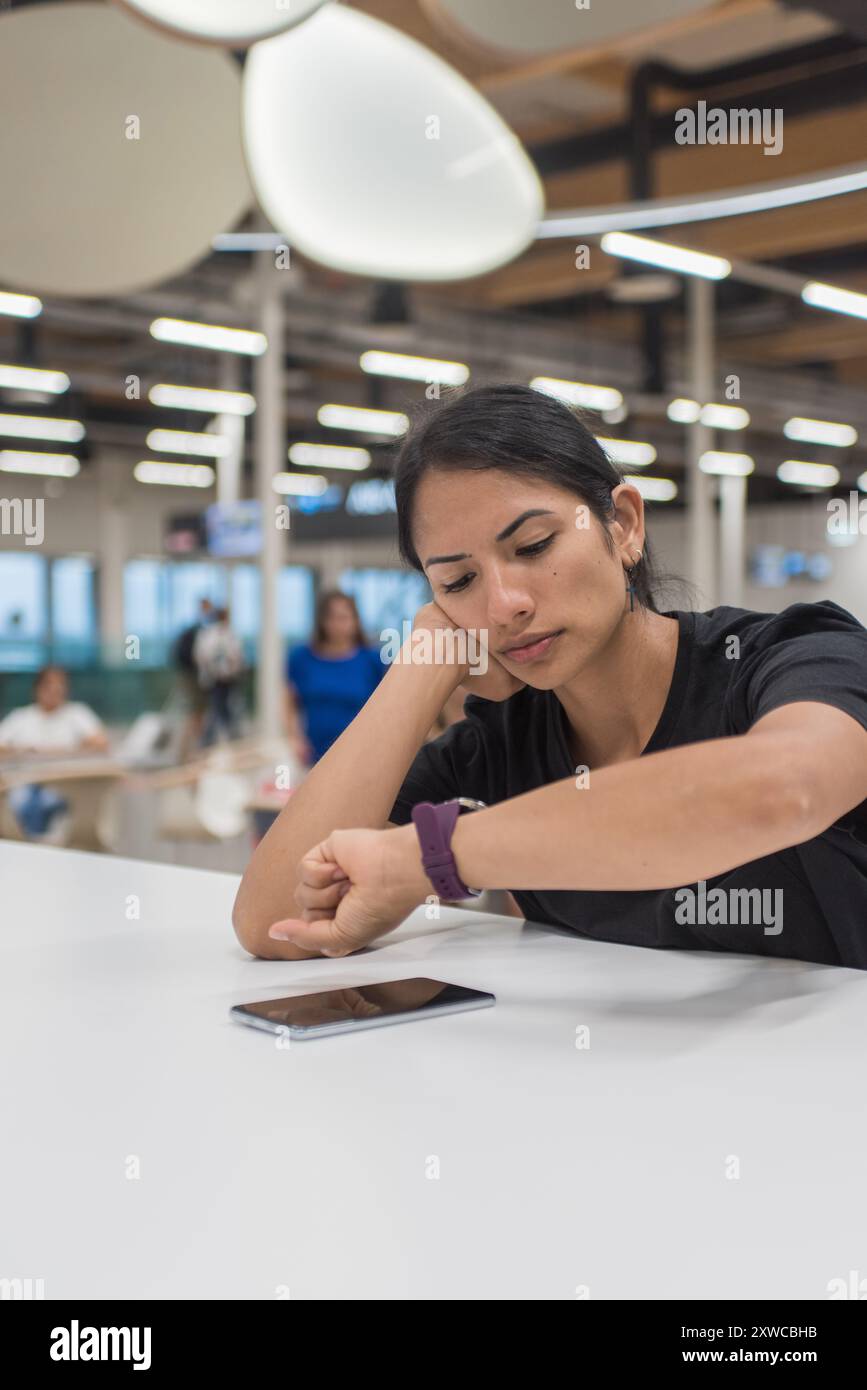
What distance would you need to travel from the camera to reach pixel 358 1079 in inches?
42.4

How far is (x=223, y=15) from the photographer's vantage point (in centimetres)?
175

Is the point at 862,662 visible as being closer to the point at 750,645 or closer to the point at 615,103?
the point at 750,645

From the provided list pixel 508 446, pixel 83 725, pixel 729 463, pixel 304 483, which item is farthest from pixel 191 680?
pixel 304 483

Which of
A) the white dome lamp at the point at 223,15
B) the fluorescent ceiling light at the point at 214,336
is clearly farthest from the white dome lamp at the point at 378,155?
the fluorescent ceiling light at the point at 214,336

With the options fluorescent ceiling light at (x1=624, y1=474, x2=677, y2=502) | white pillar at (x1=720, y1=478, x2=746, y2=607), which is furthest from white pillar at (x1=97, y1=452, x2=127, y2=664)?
white pillar at (x1=720, y1=478, x2=746, y2=607)

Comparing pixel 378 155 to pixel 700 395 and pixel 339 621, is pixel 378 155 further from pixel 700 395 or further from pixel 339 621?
pixel 700 395

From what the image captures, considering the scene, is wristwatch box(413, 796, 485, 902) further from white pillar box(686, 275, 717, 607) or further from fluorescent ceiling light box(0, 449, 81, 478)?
fluorescent ceiling light box(0, 449, 81, 478)

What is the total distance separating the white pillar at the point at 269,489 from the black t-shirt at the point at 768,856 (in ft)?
24.5

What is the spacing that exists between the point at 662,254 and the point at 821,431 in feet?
34.0

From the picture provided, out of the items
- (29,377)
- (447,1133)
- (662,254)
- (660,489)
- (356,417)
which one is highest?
(660,489)

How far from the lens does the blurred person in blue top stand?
20.0 ft

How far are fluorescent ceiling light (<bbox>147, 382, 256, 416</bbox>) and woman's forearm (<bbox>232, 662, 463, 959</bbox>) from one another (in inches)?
425

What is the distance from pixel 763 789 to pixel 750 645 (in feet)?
1.55
